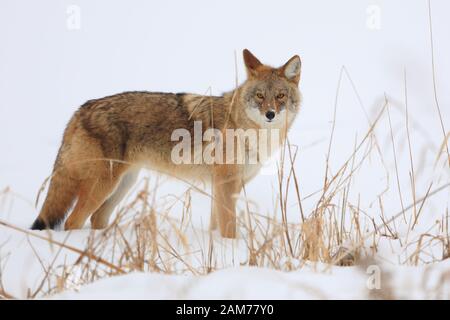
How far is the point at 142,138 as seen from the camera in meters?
5.37

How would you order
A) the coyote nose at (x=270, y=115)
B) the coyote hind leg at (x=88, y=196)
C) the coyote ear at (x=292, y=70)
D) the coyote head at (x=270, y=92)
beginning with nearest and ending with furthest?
the coyote hind leg at (x=88, y=196)
the coyote nose at (x=270, y=115)
the coyote head at (x=270, y=92)
the coyote ear at (x=292, y=70)

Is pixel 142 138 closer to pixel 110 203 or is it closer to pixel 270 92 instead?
pixel 110 203

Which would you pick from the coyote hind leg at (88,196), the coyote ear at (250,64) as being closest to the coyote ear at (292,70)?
the coyote ear at (250,64)

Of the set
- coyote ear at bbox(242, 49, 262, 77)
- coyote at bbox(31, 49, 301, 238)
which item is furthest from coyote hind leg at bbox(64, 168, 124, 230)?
coyote ear at bbox(242, 49, 262, 77)

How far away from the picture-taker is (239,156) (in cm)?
526

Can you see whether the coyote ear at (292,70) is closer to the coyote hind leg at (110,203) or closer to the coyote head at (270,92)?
the coyote head at (270,92)

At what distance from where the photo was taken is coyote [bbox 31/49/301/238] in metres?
→ 5.11

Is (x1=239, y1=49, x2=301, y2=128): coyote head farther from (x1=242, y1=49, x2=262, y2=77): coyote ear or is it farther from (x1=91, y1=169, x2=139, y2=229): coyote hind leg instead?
(x1=91, y1=169, x2=139, y2=229): coyote hind leg

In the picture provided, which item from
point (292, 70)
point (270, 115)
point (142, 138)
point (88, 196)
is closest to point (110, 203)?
point (88, 196)

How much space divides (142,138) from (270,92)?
1308mm

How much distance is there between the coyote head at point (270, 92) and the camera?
17.9 feet
